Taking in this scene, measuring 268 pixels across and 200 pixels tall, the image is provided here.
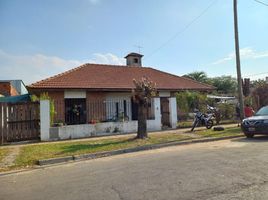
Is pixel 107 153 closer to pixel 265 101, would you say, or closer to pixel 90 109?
pixel 90 109

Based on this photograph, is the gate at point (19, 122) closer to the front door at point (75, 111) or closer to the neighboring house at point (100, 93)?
the neighboring house at point (100, 93)

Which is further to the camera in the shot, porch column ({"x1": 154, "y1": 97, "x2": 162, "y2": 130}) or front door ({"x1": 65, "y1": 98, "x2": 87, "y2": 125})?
front door ({"x1": 65, "y1": 98, "x2": 87, "y2": 125})

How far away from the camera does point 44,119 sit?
16562mm

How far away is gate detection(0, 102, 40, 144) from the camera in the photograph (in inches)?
618

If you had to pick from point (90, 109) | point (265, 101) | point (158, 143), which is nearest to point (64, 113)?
point (90, 109)

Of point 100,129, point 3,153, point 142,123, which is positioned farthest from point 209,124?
point 3,153

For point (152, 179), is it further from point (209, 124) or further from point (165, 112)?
point (165, 112)

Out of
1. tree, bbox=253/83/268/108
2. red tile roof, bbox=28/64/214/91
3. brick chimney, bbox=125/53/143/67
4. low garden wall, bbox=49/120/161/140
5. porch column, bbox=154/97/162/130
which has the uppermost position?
brick chimney, bbox=125/53/143/67

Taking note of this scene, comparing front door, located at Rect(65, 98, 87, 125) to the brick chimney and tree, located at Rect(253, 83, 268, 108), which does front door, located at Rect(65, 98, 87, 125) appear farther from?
tree, located at Rect(253, 83, 268, 108)

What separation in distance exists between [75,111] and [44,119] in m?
4.65

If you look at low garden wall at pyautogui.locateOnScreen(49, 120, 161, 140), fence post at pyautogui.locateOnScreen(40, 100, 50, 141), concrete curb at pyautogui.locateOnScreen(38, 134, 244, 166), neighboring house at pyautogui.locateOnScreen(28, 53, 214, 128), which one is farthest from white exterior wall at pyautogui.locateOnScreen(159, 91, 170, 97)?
fence post at pyautogui.locateOnScreen(40, 100, 50, 141)

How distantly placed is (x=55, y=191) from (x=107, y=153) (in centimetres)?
536

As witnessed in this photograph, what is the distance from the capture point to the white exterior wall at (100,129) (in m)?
17.1

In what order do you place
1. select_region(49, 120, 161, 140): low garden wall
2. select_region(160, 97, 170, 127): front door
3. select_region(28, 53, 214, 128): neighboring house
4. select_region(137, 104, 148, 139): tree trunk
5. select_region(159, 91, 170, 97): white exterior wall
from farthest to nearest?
select_region(159, 91, 170, 97): white exterior wall → select_region(160, 97, 170, 127): front door → select_region(28, 53, 214, 128): neighboring house → select_region(49, 120, 161, 140): low garden wall → select_region(137, 104, 148, 139): tree trunk
